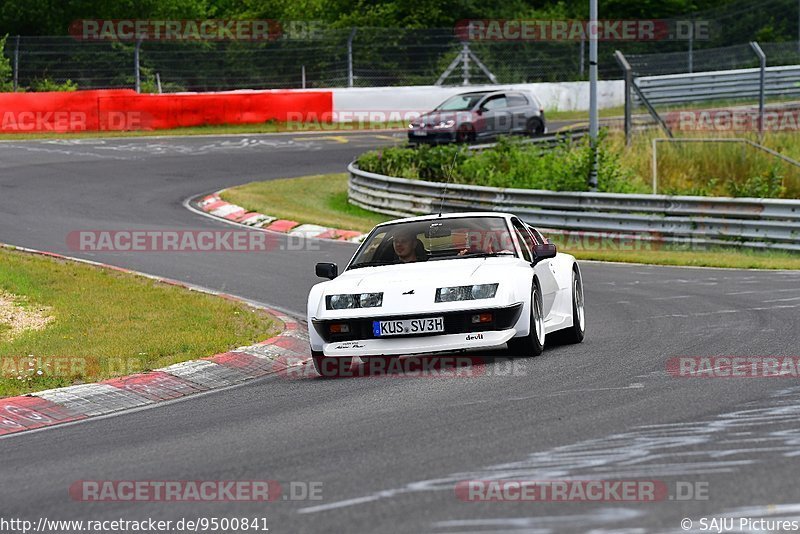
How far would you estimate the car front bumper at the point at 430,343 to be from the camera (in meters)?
10.1

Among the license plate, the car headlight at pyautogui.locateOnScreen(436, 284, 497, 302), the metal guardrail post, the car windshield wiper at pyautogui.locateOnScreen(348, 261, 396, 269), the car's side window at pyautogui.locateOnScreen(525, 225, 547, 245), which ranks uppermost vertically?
the metal guardrail post

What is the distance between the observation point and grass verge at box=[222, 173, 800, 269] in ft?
63.7

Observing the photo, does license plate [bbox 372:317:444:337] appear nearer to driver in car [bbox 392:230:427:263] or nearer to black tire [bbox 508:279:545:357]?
black tire [bbox 508:279:545:357]

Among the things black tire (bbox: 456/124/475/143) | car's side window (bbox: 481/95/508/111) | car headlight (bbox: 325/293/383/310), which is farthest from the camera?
car's side window (bbox: 481/95/508/111)

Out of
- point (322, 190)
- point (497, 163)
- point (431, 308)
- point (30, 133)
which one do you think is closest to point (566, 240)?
point (497, 163)

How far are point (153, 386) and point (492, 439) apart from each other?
13.3 ft

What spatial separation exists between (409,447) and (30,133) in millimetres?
31879

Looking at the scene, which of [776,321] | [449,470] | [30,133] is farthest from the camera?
[30,133]

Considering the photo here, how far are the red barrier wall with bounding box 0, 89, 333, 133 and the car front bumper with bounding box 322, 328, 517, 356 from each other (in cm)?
2756

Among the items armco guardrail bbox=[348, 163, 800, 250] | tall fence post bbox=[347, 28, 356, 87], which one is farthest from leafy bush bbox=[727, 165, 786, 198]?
tall fence post bbox=[347, 28, 356, 87]

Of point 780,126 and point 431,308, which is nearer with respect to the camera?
point 431,308

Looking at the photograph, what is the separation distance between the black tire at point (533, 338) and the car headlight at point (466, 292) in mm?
431

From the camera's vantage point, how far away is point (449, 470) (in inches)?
249

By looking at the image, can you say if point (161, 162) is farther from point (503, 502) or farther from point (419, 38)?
point (503, 502)
